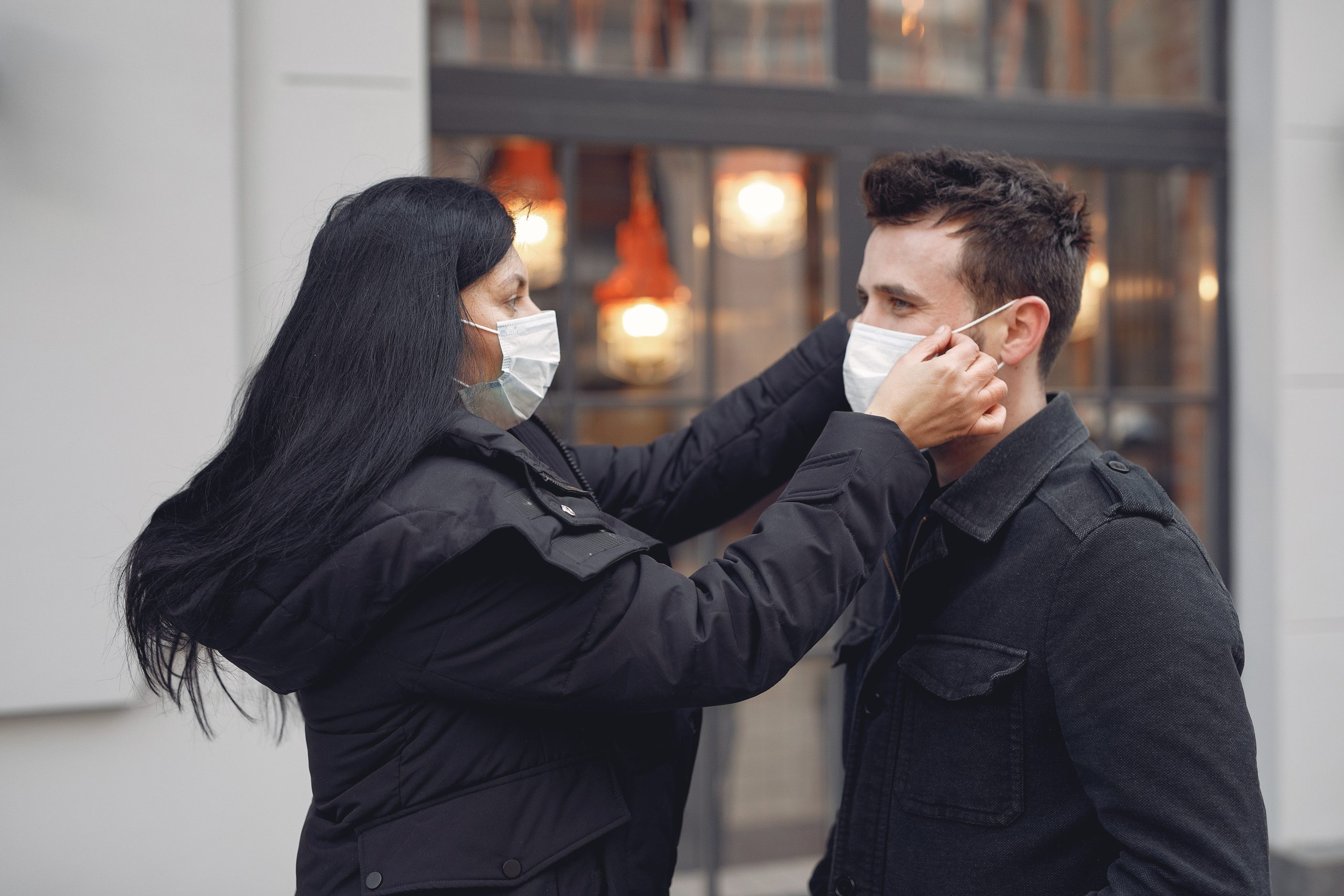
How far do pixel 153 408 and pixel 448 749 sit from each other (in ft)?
5.38

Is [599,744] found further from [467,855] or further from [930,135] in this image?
[930,135]

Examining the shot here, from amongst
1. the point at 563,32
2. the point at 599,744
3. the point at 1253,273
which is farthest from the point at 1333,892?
the point at 563,32

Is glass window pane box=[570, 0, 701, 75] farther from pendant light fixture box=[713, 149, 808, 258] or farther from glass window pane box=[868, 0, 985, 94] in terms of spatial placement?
glass window pane box=[868, 0, 985, 94]

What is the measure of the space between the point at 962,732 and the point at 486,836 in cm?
67

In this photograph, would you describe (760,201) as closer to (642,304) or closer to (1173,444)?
(642,304)

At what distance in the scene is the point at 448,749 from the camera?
135 centimetres

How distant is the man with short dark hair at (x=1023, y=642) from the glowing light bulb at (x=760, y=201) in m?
1.66

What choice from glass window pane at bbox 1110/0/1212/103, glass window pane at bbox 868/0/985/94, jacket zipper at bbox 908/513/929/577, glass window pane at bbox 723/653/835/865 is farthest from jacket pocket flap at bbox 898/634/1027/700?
glass window pane at bbox 1110/0/1212/103

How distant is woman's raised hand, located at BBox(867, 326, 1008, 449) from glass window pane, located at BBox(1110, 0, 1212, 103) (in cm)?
264

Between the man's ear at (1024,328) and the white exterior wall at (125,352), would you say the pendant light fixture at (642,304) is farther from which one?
the man's ear at (1024,328)

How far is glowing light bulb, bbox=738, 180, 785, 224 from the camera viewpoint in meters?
3.33

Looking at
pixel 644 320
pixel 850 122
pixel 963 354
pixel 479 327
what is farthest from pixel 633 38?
pixel 963 354

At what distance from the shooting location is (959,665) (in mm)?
1431

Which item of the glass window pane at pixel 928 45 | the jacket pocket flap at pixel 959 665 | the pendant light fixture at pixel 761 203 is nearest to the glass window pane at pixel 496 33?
the pendant light fixture at pixel 761 203
